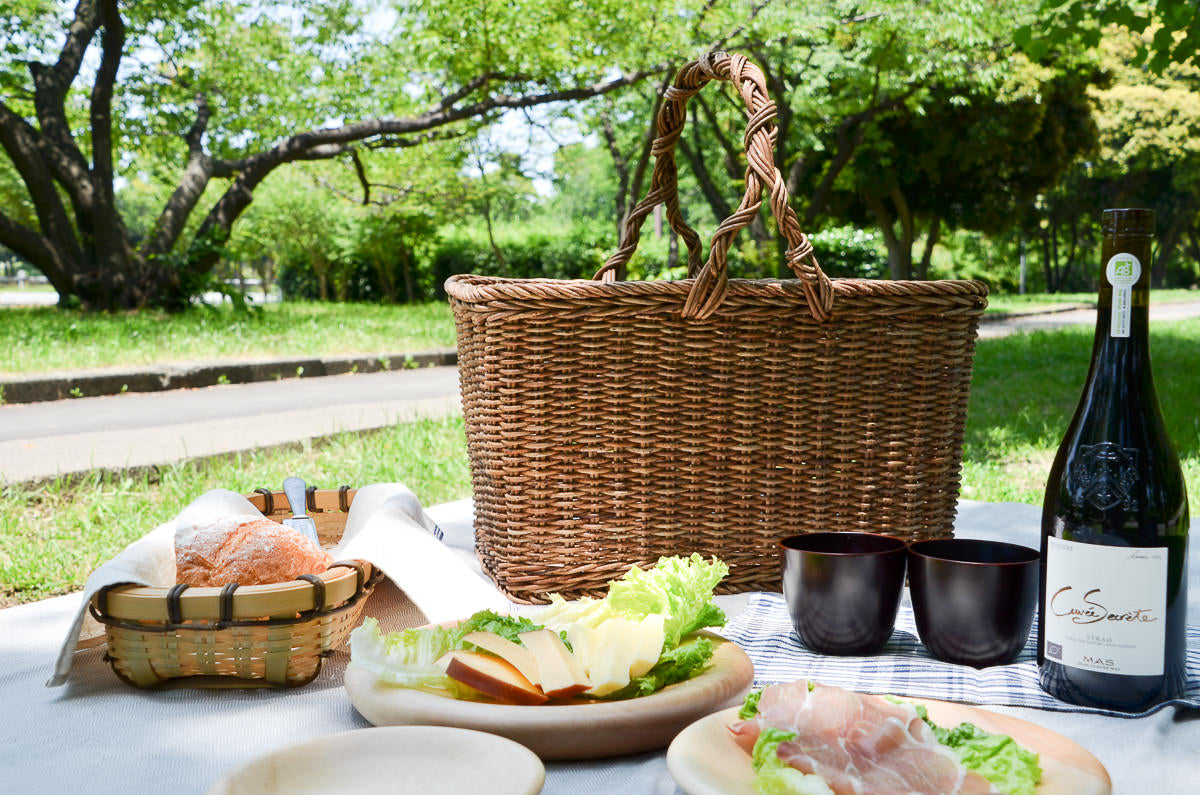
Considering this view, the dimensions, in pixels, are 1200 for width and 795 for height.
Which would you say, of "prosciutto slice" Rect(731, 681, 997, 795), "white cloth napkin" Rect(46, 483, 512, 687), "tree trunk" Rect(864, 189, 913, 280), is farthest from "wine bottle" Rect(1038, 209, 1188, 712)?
"tree trunk" Rect(864, 189, 913, 280)

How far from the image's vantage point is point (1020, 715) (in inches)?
42.5

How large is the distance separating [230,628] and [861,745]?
0.71 meters

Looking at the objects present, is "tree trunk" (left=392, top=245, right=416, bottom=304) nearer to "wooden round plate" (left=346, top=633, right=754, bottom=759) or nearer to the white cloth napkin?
the white cloth napkin

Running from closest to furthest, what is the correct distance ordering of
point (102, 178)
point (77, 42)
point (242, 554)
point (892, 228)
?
point (242, 554), point (77, 42), point (102, 178), point (892, 228)

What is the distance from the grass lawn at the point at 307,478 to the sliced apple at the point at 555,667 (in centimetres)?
168

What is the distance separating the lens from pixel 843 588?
45.9 inches

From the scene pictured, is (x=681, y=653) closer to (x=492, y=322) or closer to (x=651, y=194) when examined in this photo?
(x=492, y=322)

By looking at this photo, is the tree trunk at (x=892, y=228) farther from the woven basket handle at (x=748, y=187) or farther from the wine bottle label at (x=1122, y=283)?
the wine bottle label at (x=1122, y=283)

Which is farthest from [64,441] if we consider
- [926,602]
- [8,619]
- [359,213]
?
[359,213]

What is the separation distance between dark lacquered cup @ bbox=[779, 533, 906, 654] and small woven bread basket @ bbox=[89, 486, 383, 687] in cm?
54

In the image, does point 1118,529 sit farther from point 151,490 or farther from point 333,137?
point 333,137

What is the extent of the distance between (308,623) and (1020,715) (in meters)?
0.81

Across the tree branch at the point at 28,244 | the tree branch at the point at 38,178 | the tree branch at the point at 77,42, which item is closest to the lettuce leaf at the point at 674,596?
the tree branch at the point at 38,178

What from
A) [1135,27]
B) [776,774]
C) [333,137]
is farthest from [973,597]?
[333,137]
